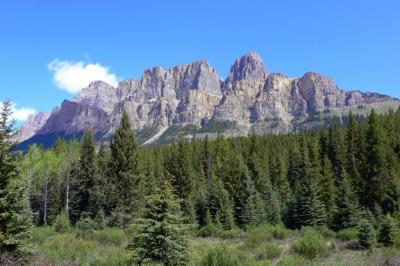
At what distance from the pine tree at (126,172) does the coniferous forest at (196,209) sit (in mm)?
104

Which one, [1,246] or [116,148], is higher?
[116,148]

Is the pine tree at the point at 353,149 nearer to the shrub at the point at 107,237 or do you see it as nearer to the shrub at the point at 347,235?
the shrub at the point at 347,235

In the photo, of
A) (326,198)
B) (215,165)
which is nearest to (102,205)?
(326,198)

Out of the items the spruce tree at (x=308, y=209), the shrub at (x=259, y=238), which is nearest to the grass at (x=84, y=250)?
the shrub at (x=259, y=238)

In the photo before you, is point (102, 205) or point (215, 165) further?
point (215, 165)

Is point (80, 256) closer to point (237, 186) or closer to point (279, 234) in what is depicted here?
point (279, 234)

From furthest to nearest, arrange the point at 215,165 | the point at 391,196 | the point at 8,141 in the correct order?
the point at 215,165, the point at 391,196, the point at 8,141

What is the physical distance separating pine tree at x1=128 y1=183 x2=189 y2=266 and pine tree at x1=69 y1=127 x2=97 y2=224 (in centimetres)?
3669

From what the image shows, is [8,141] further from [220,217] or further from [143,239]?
[220,217]

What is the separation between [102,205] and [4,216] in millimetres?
27529

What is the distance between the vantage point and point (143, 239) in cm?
1259

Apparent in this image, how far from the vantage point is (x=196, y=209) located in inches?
1836

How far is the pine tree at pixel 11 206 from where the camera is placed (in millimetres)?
12398

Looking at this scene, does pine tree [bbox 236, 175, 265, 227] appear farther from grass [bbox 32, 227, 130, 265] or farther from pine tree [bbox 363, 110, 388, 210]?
grass [bbox 32, 227, 130, 265]
